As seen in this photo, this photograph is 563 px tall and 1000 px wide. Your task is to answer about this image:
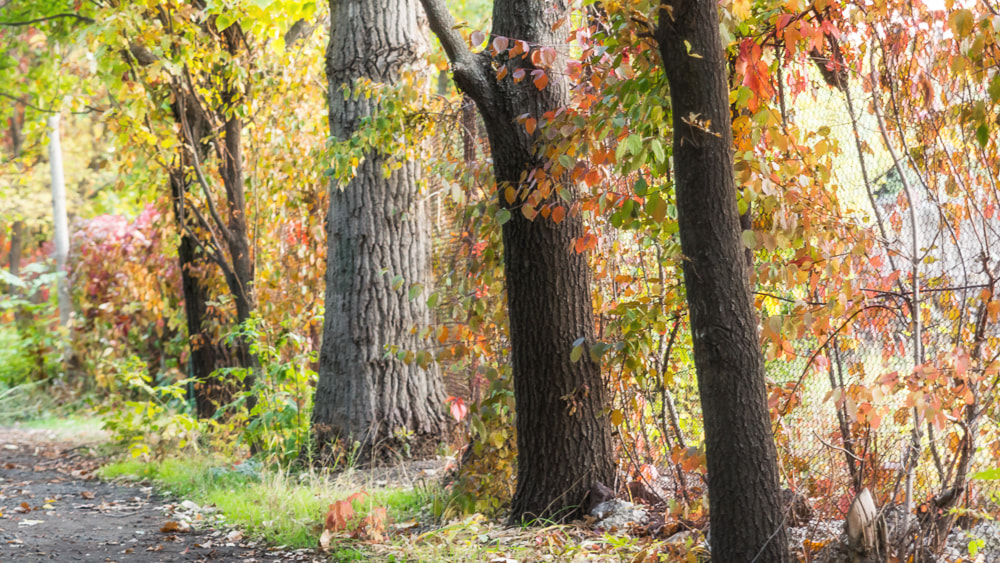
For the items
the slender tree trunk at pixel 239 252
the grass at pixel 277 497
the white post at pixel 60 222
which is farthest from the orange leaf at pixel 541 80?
the white post at pixel 60 222

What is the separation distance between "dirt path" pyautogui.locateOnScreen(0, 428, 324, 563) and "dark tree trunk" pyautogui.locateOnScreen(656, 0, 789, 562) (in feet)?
6.87

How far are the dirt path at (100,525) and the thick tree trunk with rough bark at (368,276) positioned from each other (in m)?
1.18

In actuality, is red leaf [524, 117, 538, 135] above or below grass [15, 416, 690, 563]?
above

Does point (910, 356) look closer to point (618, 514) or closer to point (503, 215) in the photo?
point (618, 514)

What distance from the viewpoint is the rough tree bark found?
3582 millimetres

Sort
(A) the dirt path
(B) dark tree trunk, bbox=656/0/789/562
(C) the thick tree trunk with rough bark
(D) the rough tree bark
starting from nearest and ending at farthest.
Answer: (B) dark tree trunk, bbox=656/0/789/562 < (D) the rough tree bark < (A) the dirt path < (C) the thick tree trunk with rough bark

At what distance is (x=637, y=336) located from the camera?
324 cm

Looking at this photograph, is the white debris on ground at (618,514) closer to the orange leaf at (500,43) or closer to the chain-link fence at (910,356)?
the chain-link fence at (910,356)

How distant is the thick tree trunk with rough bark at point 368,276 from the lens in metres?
5.51

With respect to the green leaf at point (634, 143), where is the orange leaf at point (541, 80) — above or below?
above

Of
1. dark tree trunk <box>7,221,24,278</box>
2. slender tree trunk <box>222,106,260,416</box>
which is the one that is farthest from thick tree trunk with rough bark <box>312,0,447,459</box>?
dark tree trunk <box>7,221,24,278</box>

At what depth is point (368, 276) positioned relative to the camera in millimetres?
5555

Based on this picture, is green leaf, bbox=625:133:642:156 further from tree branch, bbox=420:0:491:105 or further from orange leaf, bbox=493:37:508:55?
tree branch, bbox=420:0:491:105

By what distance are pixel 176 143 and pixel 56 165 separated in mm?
7075
